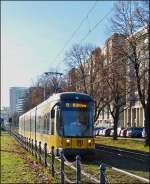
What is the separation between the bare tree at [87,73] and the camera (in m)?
66.6

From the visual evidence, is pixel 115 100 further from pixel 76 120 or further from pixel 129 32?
pixel 76 120

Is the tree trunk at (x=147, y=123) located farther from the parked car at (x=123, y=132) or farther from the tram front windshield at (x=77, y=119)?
the parked car at (x=123, y=132)

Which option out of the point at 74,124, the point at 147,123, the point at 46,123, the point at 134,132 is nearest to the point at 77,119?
the point at 74,124

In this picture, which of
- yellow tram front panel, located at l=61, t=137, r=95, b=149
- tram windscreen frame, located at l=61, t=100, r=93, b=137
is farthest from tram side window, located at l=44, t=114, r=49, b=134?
yellow tram front panel, located at l=61, t=137, r=95, b=149

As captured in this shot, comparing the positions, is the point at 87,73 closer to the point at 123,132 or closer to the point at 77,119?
the point at 123,132

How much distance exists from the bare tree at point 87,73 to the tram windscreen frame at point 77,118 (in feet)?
126

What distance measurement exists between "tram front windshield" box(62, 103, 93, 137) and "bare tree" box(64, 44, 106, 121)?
38367 mm

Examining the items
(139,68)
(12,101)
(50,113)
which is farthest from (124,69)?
(12,101)

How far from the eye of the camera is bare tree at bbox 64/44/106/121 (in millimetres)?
66625

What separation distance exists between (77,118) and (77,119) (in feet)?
0.16

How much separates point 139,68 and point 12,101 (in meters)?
156

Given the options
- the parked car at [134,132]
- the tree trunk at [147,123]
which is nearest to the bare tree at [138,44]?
the tree trunk at [147,123]

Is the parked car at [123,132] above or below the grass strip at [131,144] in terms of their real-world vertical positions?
above

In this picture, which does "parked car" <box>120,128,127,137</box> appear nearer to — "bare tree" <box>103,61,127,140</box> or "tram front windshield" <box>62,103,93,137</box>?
"bare tree" <box>103,61,127,140</box>
